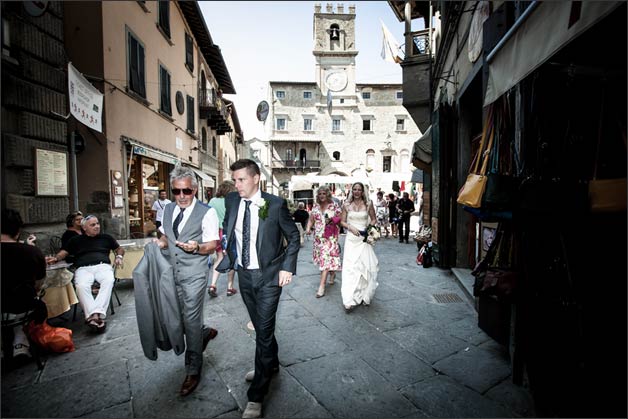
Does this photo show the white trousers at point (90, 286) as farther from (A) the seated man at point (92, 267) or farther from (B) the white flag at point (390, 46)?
(B) the white flag at point (390, 46)

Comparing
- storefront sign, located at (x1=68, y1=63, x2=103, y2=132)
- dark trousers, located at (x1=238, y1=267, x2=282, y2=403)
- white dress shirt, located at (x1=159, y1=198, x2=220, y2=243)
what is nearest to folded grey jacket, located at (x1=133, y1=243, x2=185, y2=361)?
white dress shirt, located at (x1=159, y1=198, x2=220, y2=243)

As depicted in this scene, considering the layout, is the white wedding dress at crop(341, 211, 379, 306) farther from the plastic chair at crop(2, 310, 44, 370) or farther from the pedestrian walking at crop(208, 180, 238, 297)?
the plastic chair at crop(2, 310, 44, 370)

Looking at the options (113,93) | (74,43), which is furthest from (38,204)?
(74,43)

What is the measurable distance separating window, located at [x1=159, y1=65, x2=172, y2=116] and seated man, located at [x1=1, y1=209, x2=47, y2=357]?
28.5ft

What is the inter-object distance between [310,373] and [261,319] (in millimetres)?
772

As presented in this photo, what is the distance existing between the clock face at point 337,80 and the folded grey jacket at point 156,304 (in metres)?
37.4

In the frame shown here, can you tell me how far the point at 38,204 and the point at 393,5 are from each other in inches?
496

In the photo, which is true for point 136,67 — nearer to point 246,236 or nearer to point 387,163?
point 246,236

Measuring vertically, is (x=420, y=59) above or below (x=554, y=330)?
above

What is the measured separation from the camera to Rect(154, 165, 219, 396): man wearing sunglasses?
2.60 metres

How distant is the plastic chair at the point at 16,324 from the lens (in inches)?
110

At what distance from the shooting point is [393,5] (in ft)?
37.9

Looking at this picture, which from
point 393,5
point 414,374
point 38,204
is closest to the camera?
point 414,374

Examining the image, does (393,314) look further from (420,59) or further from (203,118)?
(203,118)
